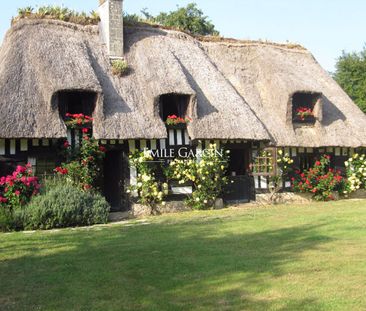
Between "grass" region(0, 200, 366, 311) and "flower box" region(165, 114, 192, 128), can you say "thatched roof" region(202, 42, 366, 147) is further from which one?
"grass" region(0, 200, 366, 311)

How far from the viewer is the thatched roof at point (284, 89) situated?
56.2 ft

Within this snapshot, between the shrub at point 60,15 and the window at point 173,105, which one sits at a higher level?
the shrub at point 60,15

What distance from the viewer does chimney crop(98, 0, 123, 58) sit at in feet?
51.6

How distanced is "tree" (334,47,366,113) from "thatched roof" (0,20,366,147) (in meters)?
11.8

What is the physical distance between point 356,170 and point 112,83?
9.86m

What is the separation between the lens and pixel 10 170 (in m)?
12.6

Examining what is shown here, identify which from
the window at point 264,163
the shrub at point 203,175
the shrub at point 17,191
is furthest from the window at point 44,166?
the window at point 264,163

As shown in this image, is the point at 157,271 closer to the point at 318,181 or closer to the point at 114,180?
the point at 114,180

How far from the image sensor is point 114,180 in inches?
588

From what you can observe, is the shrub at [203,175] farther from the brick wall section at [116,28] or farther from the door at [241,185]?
the brick wall section at [116,28]

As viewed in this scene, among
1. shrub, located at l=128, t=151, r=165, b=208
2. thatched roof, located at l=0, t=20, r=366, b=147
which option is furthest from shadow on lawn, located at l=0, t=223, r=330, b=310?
thatched roof, located at l=0, t=20, r=366, b=147

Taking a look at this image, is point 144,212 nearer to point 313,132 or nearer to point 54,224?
point 54,224

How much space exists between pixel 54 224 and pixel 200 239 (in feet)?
13.5

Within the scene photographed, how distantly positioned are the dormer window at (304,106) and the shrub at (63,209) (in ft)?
28.4
